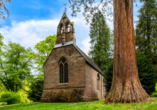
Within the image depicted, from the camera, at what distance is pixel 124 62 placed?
9.59m

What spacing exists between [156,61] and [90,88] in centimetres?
1138

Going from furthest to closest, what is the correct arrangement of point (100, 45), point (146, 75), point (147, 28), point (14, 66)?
point (14, 66)
point (100, 45)
point (147, 28)
point (146, 75)

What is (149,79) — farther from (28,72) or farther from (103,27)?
(28,72)

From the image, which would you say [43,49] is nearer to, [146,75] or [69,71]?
[69,71]

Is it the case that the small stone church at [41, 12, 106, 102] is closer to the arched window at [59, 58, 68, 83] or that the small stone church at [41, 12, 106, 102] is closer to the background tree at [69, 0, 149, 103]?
the arched window at [59, 58, 68, 83]

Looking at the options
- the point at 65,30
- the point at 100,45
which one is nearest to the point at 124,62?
the point at 65,30

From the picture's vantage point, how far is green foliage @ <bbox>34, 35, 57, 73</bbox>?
28947 mm

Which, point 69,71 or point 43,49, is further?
point 43,49

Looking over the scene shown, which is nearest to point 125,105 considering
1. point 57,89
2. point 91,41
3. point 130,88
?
point 130,88

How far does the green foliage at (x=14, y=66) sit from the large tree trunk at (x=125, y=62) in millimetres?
25461

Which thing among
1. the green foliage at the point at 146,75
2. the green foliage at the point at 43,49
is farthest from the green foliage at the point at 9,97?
the green foliage at the point at 146,75

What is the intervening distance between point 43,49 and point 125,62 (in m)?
22.0

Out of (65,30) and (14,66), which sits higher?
(65,30)

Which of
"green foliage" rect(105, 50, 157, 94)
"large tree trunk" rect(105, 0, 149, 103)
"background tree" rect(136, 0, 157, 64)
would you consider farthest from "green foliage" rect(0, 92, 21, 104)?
"background tree" rect(136, 0, 157, 64)
